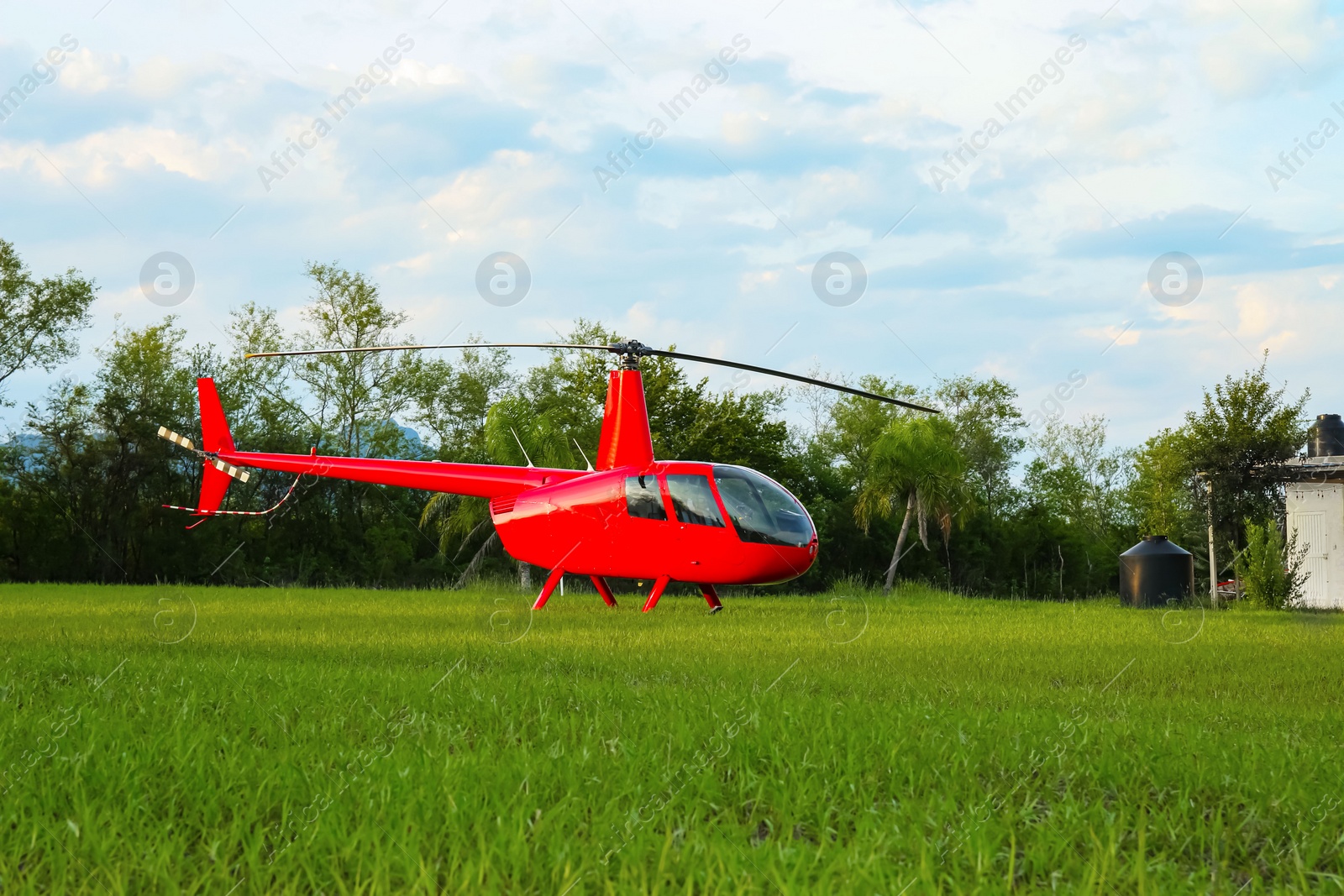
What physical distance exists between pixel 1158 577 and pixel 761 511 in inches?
427

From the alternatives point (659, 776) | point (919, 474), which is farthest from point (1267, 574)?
point (659, 776)

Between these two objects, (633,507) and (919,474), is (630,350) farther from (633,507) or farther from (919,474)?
(919,474)

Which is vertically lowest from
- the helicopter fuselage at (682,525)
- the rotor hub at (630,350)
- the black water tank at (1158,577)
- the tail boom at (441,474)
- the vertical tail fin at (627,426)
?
the black water tank at (1158,577)

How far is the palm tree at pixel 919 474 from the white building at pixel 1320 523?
35.1 ft

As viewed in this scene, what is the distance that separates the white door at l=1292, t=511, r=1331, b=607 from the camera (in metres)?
25.6

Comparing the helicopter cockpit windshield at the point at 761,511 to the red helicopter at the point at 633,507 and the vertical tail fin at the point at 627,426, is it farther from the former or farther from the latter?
the vertical tail fin at the point at 627,426

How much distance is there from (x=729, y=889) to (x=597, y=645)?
6970 mm

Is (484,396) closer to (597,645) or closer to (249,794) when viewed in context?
(597,645)

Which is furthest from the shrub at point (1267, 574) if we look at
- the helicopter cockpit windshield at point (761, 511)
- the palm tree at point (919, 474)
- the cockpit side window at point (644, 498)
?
the palm tree at point (919, 474)

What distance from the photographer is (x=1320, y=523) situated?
25.7 m

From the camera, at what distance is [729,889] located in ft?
9.84

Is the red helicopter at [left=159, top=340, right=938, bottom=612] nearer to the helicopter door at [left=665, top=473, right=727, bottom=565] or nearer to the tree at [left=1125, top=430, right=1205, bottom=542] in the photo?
the helicopter door at [left=665, top=473, right=727, bottom=565]

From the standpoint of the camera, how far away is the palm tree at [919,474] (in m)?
34.8

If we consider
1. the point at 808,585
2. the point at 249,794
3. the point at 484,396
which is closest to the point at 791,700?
the point at 249,794
